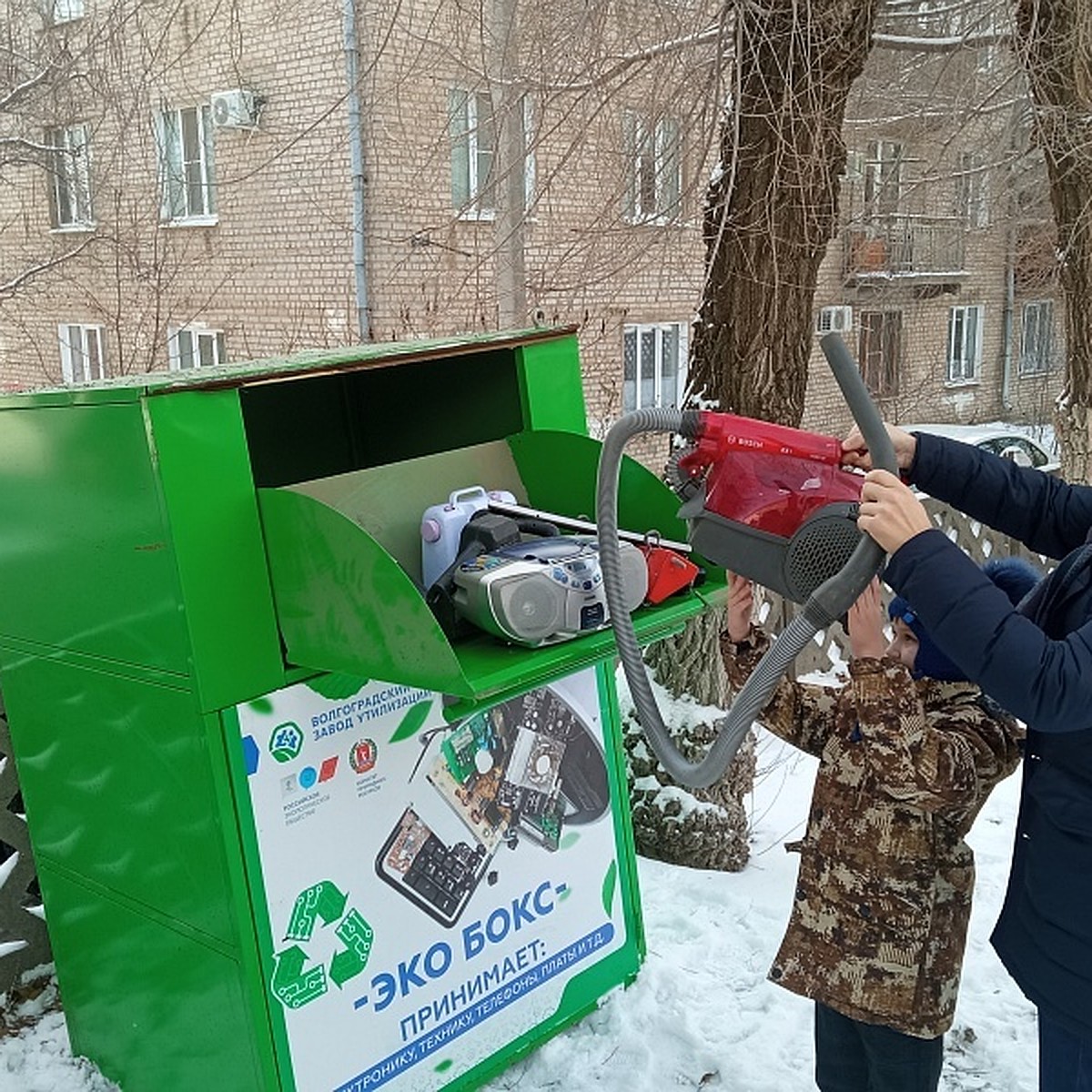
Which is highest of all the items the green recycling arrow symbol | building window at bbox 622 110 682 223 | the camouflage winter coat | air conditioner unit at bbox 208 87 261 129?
air conditioner unit at bbox 208 87 261 129

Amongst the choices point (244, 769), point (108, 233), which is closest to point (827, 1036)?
point (244, 769)

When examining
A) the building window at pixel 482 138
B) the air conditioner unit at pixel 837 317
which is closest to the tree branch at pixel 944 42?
the building window at pixel 482 138

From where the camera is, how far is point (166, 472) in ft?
6.61

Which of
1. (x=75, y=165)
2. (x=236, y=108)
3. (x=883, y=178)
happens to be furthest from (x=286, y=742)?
(x=236, y=108)

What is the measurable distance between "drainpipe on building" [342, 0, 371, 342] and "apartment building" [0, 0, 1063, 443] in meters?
0.03

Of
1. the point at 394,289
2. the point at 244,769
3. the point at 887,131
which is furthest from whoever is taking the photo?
the point at 394,289

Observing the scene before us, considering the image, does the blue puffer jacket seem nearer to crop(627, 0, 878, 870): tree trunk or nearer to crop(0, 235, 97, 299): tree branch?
crop(627, 0, 878, 870): tree trunk

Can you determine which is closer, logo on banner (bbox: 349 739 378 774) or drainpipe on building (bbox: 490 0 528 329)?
logo on banner (bbox: 349 739 378 774)

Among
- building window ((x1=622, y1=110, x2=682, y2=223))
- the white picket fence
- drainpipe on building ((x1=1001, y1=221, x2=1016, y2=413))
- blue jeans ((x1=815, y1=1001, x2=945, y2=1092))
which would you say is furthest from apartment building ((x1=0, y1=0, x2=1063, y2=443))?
drainpipe on building ((x1=1001, y1=221, x2=1016, y2=413))

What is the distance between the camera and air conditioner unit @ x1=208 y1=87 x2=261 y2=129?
8.88 m

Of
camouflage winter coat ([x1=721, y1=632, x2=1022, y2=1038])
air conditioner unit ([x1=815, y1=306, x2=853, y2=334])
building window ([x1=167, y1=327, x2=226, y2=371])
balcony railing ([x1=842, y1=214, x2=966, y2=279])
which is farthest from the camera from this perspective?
air conditioner unit ([x1=815, y1=306, x2=853, y2=334])

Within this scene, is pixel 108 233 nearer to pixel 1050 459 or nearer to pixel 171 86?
pixel 171 86

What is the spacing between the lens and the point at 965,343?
1739 centimetres

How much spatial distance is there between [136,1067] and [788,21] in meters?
3.80
